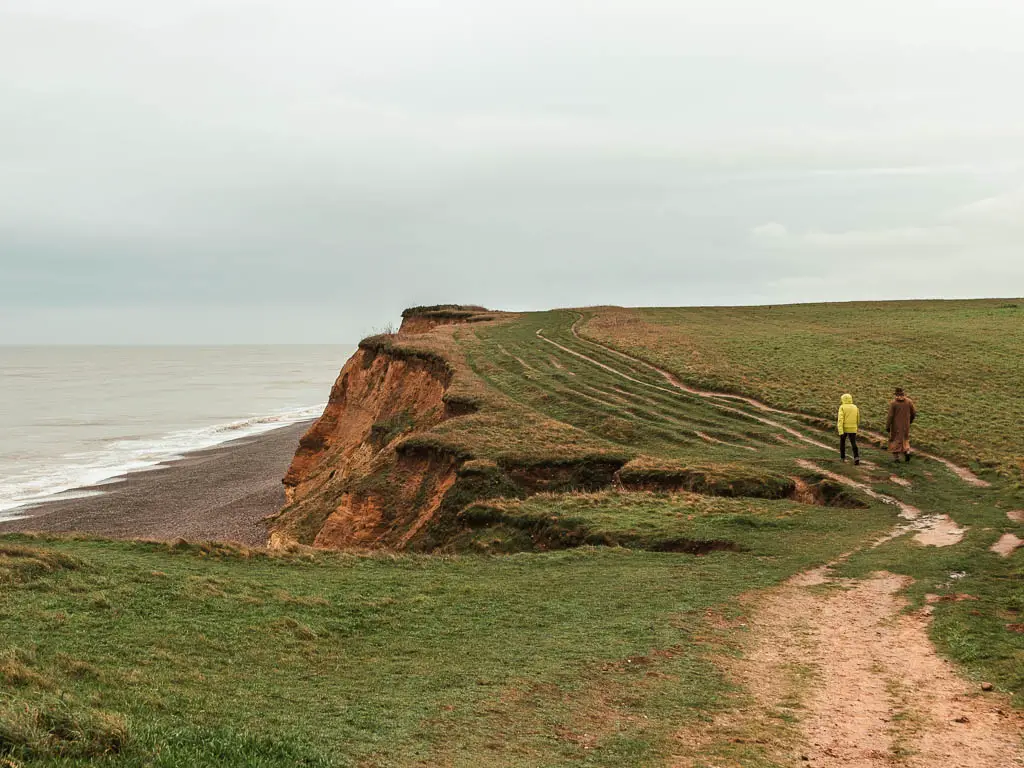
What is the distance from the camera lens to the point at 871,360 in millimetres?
45688

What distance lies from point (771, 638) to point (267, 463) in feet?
156

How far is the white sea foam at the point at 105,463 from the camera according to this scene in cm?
4388

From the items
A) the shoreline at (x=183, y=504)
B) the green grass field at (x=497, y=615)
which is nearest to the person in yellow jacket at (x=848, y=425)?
the green grass field at (x=497, y=615)

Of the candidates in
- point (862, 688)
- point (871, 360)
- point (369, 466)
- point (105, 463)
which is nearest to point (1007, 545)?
point (862, 688)

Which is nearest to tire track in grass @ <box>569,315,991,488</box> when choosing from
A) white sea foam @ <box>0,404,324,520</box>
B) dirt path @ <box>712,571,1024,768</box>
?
dirt path @ <box>712,571,1024,768</box>

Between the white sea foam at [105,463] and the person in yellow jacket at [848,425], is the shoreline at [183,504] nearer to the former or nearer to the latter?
the white sea foam at [105,463]

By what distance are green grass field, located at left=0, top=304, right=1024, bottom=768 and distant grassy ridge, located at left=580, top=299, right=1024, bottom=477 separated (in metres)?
2.10

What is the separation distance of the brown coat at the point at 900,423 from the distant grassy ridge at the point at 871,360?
174cm

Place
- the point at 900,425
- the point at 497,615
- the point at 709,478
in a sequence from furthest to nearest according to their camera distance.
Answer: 1. the point at 900,425
2. the point at 709,478
3. the point at 497,615

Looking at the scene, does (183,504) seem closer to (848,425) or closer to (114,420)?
(848,425)

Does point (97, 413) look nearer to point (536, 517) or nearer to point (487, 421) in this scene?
point (487, 421)

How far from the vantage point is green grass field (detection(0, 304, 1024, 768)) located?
785 centimetres

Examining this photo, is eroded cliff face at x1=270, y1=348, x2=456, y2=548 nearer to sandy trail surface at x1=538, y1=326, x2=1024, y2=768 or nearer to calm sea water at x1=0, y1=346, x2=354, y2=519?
calm sea water at x1=0, y1=346, x2=354, y2=519

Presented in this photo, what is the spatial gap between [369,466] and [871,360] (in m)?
28.8
